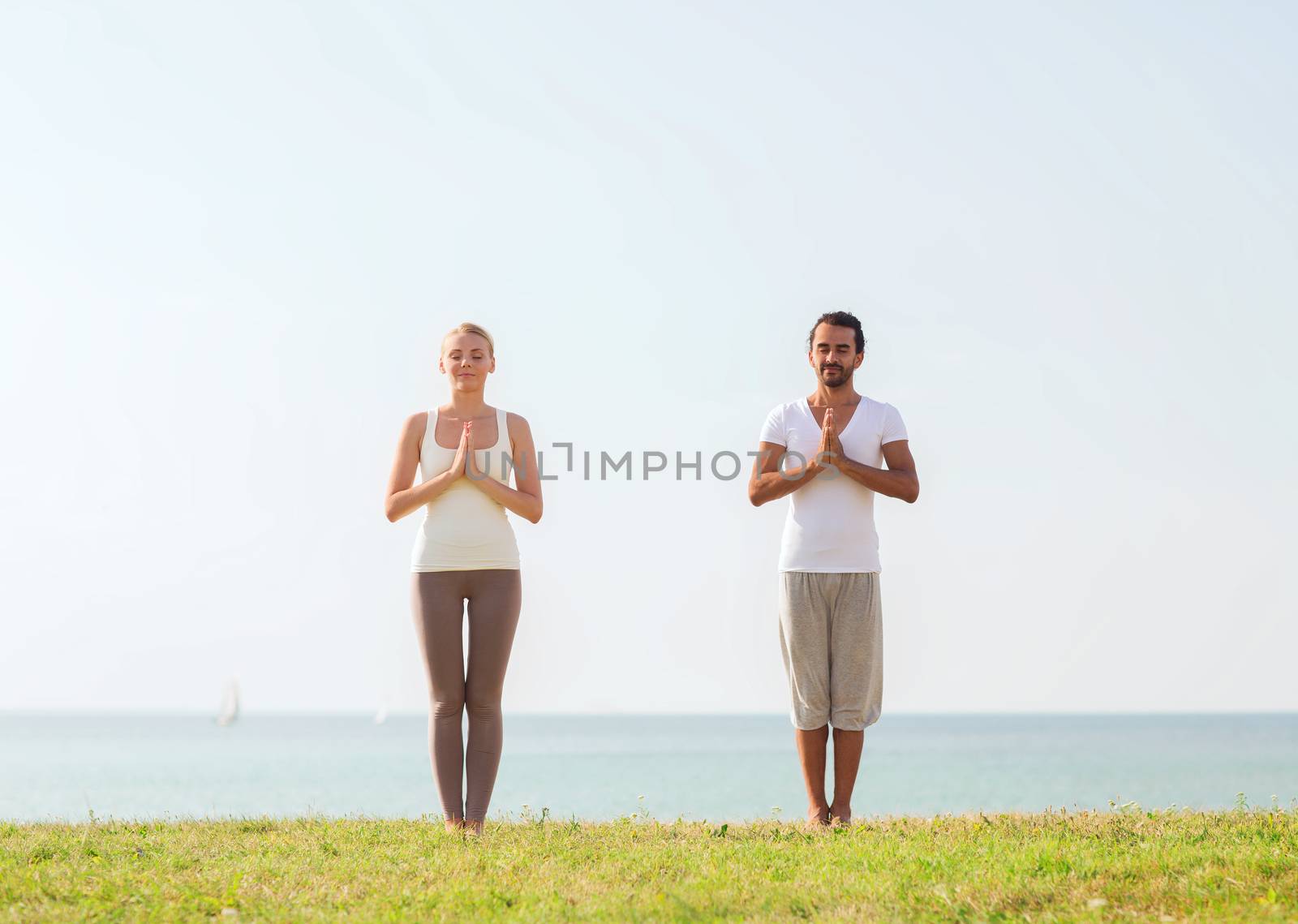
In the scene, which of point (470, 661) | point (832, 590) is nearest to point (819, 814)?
point (832, 590)

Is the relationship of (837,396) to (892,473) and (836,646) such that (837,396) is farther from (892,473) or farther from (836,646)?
(836,646)

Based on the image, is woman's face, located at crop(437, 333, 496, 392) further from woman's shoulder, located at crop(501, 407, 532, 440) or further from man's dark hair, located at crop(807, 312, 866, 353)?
man's dark hair, located at crop(807, 312, 866, 353)

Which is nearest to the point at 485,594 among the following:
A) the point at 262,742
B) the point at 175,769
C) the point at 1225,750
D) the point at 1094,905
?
the point at 1094,905

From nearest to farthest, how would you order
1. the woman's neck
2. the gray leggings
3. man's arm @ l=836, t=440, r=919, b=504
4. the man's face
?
the gray leggings
man's arm @ l=836, t=440, r=919, b=504
the woman's neck
the man's face

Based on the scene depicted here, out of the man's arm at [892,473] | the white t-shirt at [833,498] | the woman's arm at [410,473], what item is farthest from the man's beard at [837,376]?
the woman's arm at [410,473]

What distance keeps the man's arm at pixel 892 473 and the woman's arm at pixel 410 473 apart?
2.09 meters

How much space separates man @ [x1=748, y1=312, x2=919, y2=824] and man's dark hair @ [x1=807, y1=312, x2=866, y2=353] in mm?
484

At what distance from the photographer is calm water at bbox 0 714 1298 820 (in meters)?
46.3

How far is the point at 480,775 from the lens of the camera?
636 centimetres

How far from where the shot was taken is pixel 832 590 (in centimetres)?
660

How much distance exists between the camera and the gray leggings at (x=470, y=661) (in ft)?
20.7

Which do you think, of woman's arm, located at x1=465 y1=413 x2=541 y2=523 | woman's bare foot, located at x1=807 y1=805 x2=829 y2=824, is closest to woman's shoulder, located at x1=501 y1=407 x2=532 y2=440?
woman's arm, located at x1=465 y1=413 x2=541 y2=523

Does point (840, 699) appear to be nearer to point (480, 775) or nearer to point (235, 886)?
point (480, 775)

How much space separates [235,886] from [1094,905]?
325 cm
